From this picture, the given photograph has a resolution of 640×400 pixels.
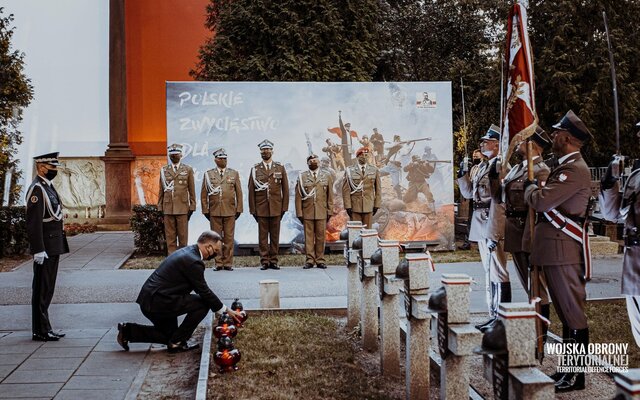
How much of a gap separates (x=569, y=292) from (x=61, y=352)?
4829 mm

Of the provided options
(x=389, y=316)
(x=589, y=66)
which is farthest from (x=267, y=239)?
(x=589, y=66)

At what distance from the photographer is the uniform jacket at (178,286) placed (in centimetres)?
696

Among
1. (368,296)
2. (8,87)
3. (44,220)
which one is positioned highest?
(8,87)

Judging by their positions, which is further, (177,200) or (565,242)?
(177,200)

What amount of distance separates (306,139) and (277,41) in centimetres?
697

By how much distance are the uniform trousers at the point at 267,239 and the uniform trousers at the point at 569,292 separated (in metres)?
7.45

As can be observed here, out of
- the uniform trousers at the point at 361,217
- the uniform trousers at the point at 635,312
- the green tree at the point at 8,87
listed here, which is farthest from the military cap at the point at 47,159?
the green tree at the point at 8,87

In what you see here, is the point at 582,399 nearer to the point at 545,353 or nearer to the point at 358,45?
the point at 545,353

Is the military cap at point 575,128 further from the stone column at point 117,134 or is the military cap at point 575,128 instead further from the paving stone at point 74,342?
the stone column at point 117,134

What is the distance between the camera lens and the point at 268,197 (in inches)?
517

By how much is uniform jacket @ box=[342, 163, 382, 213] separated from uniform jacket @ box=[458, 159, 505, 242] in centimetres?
456

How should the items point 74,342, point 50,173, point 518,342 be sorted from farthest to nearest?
point 50,173
point 74,342
point 518,342

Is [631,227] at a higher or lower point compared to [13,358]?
higher

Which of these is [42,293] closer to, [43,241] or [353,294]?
[43,241]
